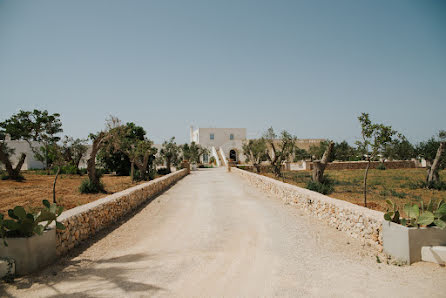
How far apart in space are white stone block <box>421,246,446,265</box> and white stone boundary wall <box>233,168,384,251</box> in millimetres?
741

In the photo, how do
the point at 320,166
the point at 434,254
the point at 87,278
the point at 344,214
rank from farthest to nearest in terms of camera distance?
1. the point at 320,166
2. the point at 344,214
3. the point at 434,254
4. the point at 87,278

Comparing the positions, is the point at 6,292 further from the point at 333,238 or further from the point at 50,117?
the point at 50,117

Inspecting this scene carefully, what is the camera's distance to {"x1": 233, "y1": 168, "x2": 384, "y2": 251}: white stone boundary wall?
17.6 feet

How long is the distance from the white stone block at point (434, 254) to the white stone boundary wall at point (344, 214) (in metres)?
0.74

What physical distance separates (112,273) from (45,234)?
1271 mm

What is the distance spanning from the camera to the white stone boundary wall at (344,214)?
5.37 m

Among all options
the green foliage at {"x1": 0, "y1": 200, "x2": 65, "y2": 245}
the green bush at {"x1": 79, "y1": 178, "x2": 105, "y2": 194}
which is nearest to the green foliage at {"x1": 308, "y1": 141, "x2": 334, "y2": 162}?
the green bush at {"x1": 79, "y1": 178, "x2": 105, "y2": 194}

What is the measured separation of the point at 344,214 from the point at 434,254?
2.21m

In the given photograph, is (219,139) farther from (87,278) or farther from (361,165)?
(87,278)

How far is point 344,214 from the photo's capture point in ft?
21.5

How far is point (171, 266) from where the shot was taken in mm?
4602

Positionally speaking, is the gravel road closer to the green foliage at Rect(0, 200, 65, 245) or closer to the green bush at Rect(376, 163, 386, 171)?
the green foliage at Rect(0, 200, 65, 245)

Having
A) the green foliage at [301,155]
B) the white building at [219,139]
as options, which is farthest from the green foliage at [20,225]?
the white building at [219,139]

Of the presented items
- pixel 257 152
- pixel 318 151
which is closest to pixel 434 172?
pixel 257 152
